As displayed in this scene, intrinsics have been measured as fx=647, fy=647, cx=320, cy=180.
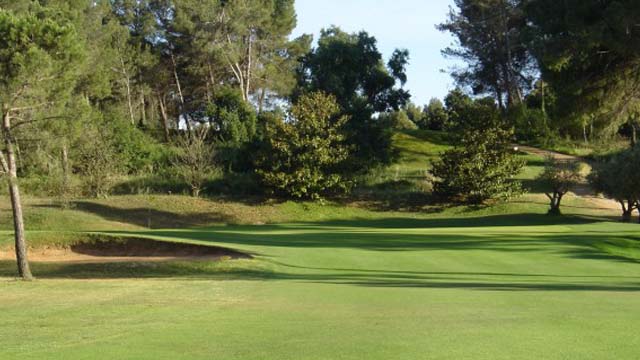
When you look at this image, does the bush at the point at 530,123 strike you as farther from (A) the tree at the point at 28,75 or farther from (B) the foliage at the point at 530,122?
(A) the tree at the point at 28,75

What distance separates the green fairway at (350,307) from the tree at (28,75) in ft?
13.0

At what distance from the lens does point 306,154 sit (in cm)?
4494

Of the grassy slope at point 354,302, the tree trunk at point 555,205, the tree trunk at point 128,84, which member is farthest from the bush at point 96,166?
the tree trunk at point 555,205

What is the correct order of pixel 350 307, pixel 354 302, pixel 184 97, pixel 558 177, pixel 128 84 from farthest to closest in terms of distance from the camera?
pixel 184 97
pixel 128 84
pixel 558 177
pixel 354 302
pixel 350 307

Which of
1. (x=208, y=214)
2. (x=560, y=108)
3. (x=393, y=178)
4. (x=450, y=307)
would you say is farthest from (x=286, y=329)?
(x=393, y=178)

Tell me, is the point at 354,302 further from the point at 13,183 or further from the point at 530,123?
the point at 530,123

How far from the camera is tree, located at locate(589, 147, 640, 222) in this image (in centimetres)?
3378

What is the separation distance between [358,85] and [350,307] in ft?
145

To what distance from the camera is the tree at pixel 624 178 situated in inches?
1330

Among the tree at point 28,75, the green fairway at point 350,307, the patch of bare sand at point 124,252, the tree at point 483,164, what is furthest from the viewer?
the tree at point 483,164

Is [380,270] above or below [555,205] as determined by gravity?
below

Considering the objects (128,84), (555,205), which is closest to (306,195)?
(555,205)

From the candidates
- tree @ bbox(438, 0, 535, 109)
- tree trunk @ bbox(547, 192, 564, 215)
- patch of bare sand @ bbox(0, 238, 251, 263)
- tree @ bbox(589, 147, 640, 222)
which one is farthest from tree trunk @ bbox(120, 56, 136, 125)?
tree @ bbox(589, 147, 640, 222)

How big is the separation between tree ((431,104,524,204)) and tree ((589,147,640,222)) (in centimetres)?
747
